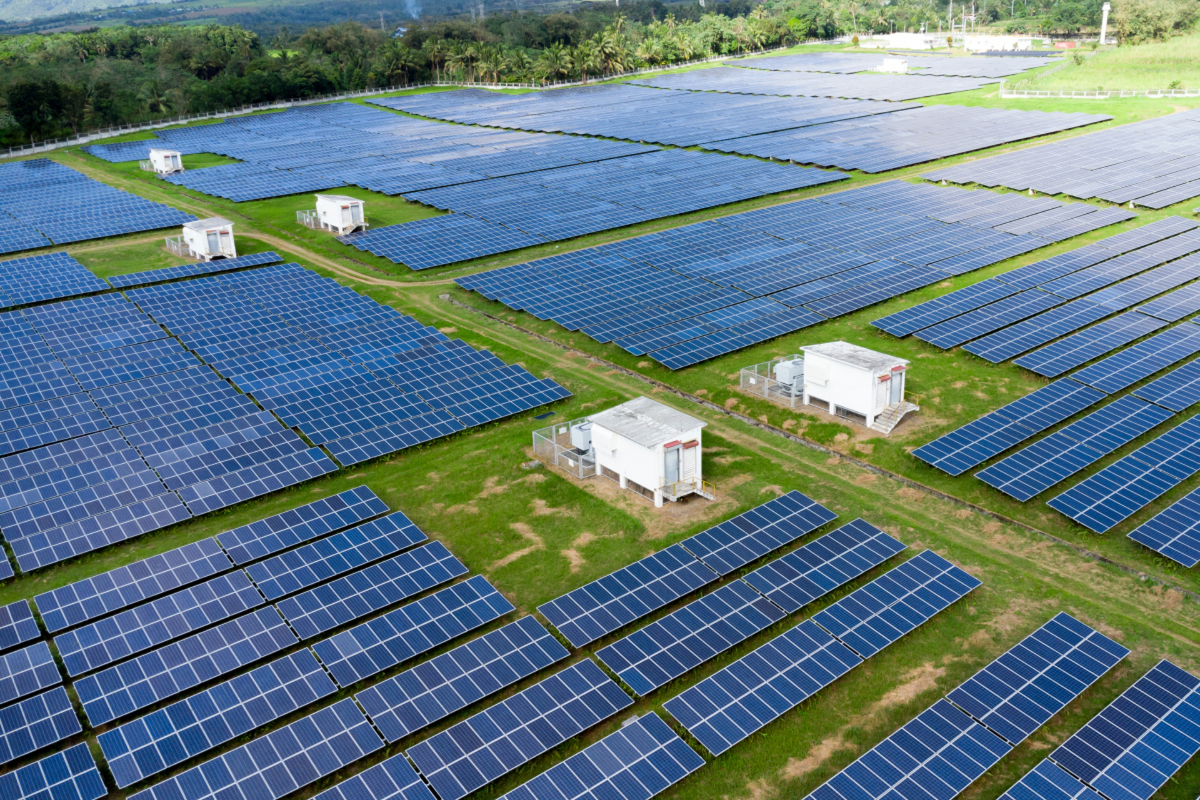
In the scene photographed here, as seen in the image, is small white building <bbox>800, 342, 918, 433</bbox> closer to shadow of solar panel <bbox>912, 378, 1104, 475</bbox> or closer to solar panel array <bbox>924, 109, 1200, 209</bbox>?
shadow of solar panel <bbox>912, 378, 1104, 475</bbox>

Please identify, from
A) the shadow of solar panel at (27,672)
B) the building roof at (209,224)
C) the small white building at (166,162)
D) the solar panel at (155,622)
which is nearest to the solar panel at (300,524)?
the solar panel at (155,622)

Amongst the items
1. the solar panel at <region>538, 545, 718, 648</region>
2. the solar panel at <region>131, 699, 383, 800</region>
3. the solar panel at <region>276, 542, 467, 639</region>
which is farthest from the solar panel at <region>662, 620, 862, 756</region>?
the solar panel at <region>276, 542, 467, 639</region>

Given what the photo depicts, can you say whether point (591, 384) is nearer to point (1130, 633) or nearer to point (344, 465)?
point (344, 465)

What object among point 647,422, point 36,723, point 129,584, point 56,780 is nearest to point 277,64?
point 647,422

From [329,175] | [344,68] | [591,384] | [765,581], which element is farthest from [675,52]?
[765,581]

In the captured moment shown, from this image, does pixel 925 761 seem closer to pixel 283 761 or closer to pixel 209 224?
pixel 283 761

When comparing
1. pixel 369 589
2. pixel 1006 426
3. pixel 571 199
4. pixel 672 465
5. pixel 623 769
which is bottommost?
pixel 623 769

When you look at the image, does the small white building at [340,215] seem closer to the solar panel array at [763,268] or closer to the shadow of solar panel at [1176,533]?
the solar panel array at [763,268]

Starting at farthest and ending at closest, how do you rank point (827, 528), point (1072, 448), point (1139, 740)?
point (1072, 448), point (827, 528), point (1139, 740)
